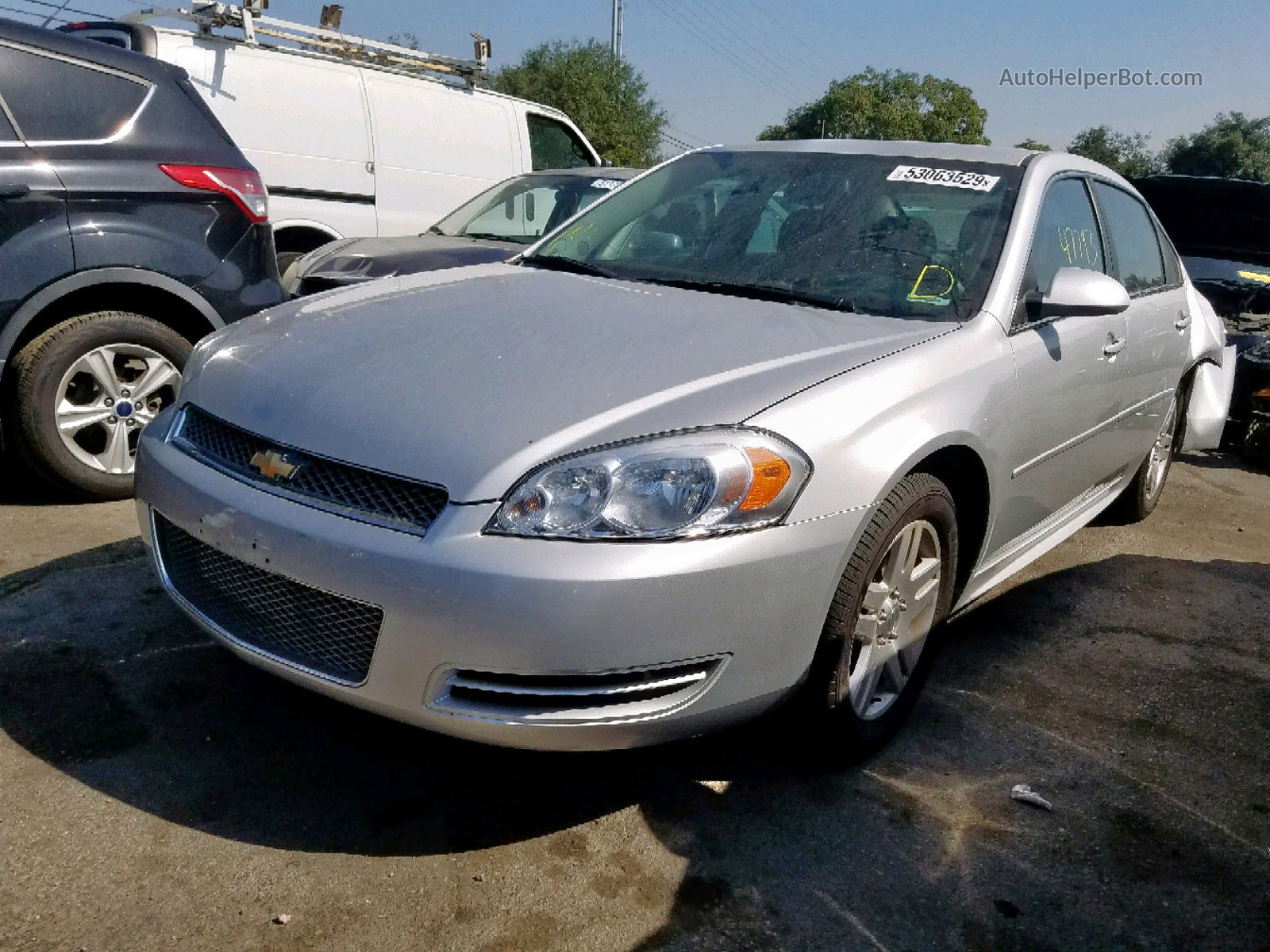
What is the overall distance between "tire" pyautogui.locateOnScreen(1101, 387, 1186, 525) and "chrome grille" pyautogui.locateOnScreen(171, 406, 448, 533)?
376 cm

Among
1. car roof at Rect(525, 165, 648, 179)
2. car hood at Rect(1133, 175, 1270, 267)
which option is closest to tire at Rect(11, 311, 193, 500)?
car roof at Rect(525, 165, 648, 179)

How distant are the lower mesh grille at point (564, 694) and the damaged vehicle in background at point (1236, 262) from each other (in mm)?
6116

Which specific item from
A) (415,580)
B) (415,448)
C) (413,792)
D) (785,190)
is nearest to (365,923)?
(413,792)

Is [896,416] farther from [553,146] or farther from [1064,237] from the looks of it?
[553,146]

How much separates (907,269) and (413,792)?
1971mm

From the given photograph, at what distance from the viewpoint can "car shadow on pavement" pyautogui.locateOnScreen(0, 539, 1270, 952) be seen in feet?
7.70

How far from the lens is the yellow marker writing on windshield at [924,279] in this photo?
313 cm

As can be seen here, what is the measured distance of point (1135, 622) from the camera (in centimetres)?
415

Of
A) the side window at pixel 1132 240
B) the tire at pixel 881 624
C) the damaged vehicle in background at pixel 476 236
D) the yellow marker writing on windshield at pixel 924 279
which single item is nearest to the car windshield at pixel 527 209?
the damaged vehicle in background at pixel 476 236

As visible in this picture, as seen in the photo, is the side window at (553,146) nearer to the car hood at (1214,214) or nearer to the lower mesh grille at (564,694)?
the car hood at (1214,214)

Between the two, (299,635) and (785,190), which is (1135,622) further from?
(299,635)

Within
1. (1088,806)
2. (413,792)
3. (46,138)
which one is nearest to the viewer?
(413,792)

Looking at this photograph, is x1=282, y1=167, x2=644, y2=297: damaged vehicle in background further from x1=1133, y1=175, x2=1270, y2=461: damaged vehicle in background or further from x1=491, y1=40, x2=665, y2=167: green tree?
x1=491, y1=40, x2=665, y2=167: green tree

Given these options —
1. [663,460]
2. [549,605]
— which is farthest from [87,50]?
[549,605]
